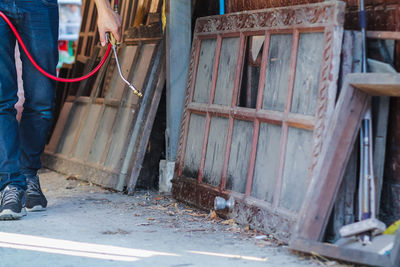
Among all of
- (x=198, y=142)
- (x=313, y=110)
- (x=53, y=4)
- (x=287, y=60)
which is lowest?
(x=198, y=142)

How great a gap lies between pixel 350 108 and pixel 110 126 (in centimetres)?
240

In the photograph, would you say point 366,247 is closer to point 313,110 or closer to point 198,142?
point 313,110

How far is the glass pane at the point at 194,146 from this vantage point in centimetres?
393

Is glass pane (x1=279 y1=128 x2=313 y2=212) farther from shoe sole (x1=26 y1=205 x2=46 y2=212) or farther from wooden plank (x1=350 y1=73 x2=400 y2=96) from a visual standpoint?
shoe sole (x1=26 y1=205 x2=46 y2=212)

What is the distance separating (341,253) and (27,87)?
90.0 inches

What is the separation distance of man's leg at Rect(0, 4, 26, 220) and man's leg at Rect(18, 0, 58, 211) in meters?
0.13

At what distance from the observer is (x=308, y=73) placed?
10.0 feet

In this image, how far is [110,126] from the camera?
15.5 feet

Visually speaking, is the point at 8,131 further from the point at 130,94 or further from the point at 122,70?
the point at 122,70

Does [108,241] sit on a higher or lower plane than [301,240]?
lower

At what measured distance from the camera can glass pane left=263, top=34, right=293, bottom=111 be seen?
127 inches

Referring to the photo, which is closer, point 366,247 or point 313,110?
point 366,247

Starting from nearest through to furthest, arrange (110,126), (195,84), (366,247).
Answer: (366,247) → (195,84) → (110,126)

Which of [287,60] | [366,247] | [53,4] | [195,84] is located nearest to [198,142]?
[195,84]
